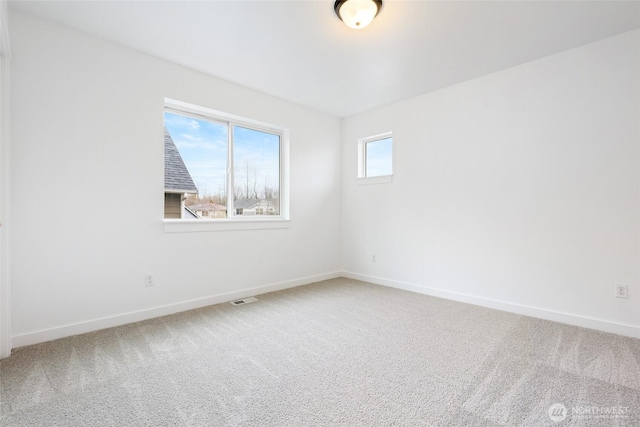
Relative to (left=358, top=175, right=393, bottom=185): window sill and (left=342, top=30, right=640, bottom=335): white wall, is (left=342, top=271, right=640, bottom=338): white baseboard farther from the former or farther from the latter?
(left=358, top=175, right=393, bottom=185): window sill

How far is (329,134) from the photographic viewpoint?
4.38 metres

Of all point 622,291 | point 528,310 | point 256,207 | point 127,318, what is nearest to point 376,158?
point 256,207

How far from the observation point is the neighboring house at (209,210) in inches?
125

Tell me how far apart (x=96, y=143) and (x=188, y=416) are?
7.25ft

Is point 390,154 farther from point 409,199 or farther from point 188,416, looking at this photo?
point 188,416

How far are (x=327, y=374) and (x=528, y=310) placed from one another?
2204mm

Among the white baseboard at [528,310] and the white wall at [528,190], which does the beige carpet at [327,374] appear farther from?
the white wall at [528,190]

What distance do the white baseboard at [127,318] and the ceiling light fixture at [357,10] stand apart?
9.24 feet

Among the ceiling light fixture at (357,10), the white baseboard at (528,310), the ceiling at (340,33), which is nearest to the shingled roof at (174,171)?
the ceiling at (340,33)

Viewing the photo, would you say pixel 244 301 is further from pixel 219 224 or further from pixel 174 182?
pixel 174 182

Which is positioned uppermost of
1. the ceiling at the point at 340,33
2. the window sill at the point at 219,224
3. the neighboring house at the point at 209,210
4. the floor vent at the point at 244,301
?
the ceiling at the point at 340,33

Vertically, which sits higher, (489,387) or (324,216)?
(324,216)

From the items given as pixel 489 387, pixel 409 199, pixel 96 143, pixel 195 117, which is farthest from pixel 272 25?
pixel 489 387

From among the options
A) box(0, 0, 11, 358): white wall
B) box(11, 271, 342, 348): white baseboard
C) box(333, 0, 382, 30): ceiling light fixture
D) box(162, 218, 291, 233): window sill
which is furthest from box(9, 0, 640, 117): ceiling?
box(11, 271, 342, 348): white baseboard
